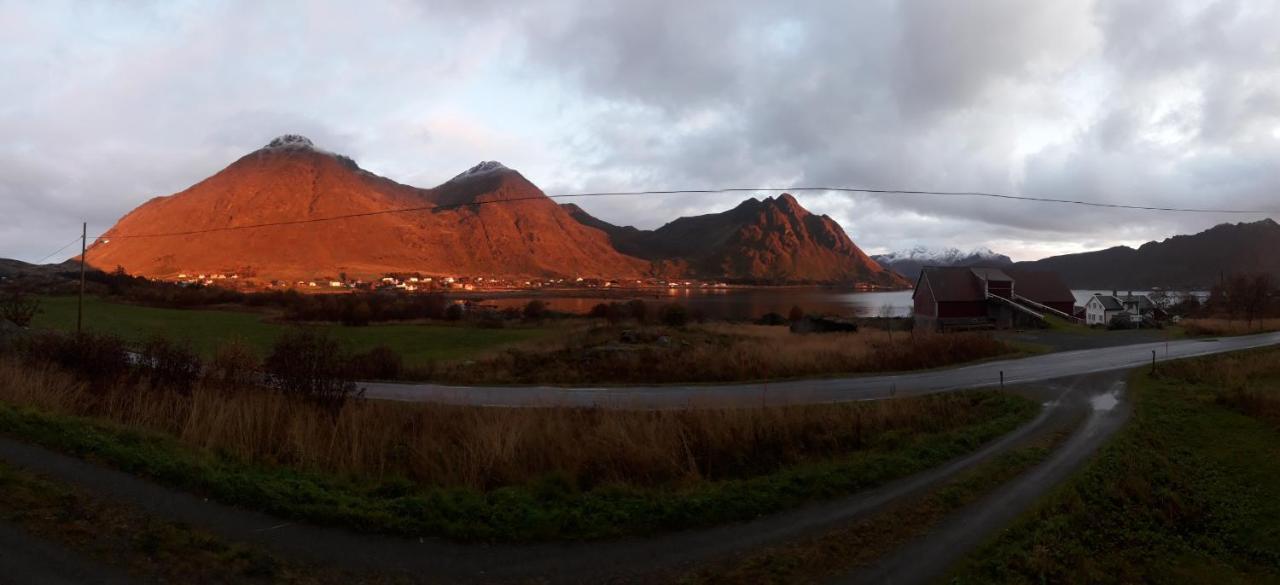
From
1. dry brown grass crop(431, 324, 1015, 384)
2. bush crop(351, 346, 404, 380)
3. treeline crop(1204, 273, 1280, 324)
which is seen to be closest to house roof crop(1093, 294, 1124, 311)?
treeline crop(1204, 273, 1280, 324)

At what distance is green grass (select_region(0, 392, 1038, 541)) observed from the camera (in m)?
→ 6.82

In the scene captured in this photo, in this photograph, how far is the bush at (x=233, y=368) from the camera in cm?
1488

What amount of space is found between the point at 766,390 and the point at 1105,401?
8590 millimetres

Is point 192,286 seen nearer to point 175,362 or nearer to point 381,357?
point 381,357

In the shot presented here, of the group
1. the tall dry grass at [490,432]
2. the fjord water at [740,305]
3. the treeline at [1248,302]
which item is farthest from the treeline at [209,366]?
the treeline at [1248,302]

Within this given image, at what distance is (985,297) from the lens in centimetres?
5962

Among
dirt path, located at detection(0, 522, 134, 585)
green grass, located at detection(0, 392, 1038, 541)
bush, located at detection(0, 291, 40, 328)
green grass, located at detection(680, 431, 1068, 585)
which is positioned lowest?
green grass, located at detection(680, 431, 1068, 585)

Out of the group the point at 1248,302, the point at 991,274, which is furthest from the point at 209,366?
the point at 1248,302

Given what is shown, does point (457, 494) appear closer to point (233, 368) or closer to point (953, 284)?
point (233, 368)

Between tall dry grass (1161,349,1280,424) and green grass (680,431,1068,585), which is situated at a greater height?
tall dry grass (1161,349,1280,424)

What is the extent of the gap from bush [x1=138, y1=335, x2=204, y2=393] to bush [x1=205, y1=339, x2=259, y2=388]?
0.36m

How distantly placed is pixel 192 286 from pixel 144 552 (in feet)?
350

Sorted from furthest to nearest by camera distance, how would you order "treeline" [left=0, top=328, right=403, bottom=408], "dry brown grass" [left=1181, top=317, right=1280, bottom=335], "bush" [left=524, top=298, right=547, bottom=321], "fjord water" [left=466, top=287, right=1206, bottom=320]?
"fjord water" [left=466, top=287, right=1206, bottom=320] < "bush" [left=524, top=298, right=547, bottom=321] < "dry brown grass" [left=1181, top=317, right=1280, bottom=335] < "treeline" [left=0, top=328, right=403, bottom=408]

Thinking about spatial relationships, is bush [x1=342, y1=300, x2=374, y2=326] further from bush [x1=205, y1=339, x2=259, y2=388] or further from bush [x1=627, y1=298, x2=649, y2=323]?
bush [x1=205, y1=339, x2=259, y2=388]
